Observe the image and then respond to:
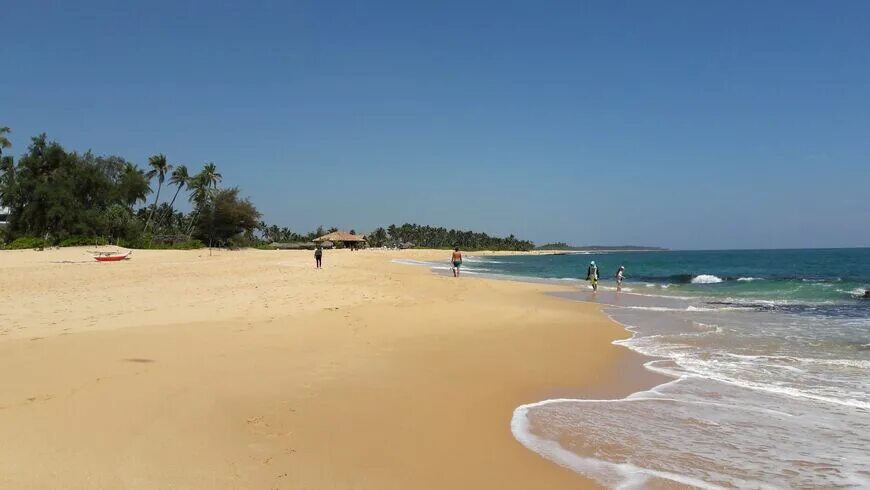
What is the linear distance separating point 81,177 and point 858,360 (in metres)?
62.6

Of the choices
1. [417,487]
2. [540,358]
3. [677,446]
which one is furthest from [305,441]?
[540,358]

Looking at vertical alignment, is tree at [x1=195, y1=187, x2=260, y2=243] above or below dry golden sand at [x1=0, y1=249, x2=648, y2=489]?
above

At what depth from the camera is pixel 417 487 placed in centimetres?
367

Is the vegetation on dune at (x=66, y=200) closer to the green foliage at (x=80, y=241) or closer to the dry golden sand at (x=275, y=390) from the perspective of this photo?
the green foliage at (x=80, y=241)

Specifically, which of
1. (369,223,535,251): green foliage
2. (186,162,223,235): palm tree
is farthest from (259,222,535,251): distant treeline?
(186,162,223,235): palm tree

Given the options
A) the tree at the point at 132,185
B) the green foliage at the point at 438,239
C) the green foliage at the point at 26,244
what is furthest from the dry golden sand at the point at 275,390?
the green foliage at the point at 438,239

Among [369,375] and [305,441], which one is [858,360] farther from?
[305,441]

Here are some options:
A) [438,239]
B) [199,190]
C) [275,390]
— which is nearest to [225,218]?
[199,190]

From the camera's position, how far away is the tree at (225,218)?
7119 centimetres

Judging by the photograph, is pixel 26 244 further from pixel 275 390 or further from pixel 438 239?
pixel 438 239

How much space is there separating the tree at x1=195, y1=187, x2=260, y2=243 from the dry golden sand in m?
61.7

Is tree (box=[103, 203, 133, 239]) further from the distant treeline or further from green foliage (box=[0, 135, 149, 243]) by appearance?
the distant treeline

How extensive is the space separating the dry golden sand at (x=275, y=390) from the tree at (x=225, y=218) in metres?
61.7

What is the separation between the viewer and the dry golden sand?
3787 mm
